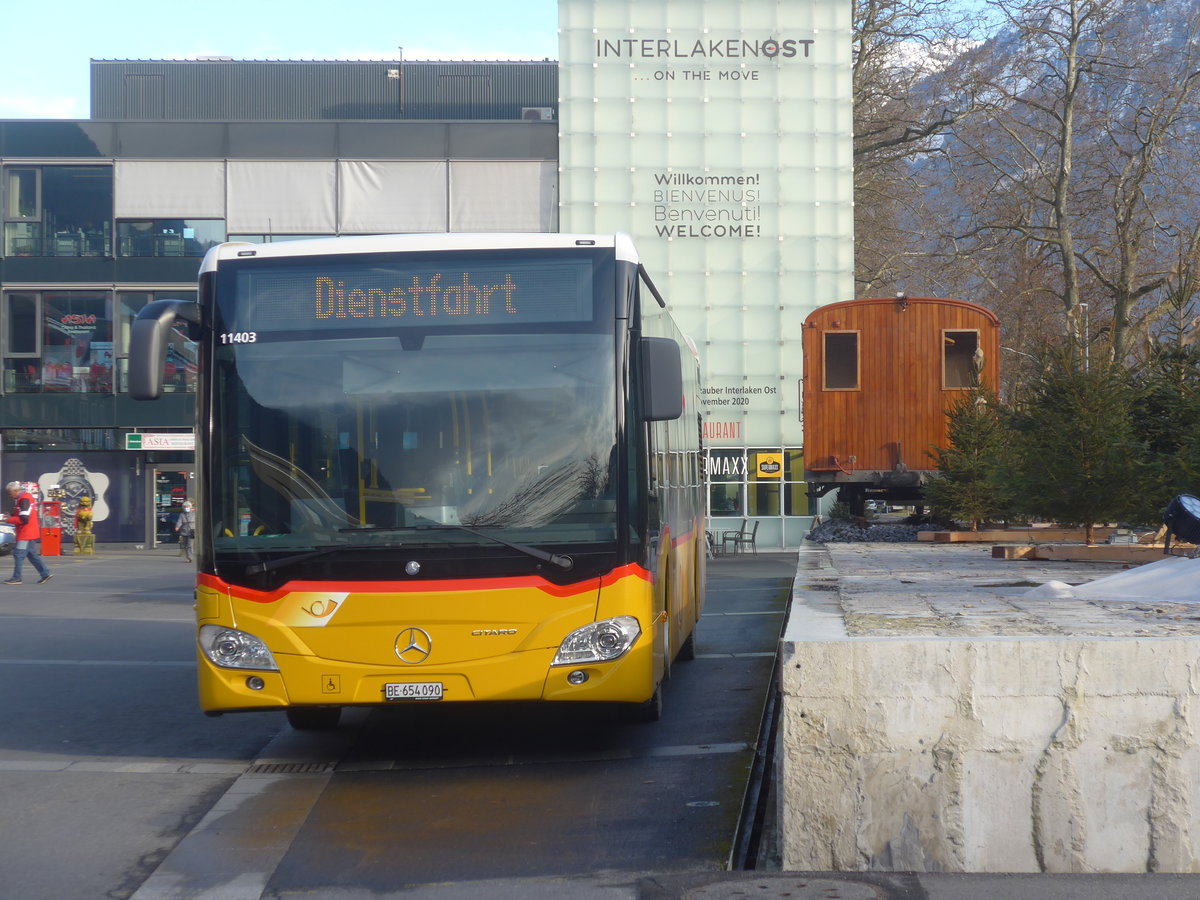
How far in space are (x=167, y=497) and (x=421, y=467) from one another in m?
33.9

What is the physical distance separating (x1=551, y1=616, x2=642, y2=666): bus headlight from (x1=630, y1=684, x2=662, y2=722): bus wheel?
1.24 m

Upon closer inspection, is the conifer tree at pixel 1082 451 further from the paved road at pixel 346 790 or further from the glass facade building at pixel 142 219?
the glass facade building at pixel 142 219

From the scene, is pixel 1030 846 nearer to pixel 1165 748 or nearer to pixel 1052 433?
pixel 1165 748

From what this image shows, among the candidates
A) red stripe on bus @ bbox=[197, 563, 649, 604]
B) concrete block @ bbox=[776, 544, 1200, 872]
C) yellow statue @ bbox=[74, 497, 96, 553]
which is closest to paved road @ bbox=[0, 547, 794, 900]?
concrete block @ bbox=[776, 544, 1200, 872]

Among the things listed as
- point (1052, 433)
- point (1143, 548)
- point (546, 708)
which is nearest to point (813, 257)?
point (1052, 433)

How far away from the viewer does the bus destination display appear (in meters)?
8.06

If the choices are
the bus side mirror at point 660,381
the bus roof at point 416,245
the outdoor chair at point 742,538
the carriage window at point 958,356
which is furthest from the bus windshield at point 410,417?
the outdoor chair at point 742,538

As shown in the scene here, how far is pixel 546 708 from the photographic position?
10.4 meters

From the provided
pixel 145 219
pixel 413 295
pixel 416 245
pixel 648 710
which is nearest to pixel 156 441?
pixel 145 219

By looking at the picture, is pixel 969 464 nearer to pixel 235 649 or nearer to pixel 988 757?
pixel 235 649

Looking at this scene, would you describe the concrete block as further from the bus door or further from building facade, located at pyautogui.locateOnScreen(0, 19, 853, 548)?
the bus door

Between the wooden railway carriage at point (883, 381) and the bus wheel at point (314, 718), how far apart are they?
48.8 ft

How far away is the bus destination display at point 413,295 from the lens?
806 centimetres

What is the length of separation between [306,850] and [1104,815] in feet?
10.5
